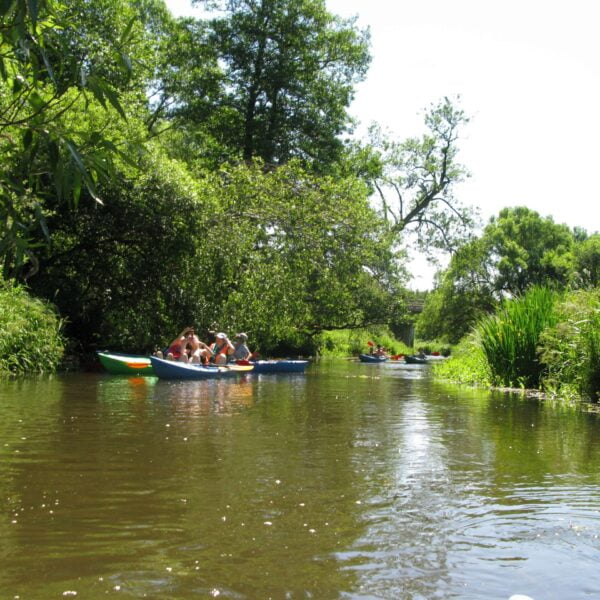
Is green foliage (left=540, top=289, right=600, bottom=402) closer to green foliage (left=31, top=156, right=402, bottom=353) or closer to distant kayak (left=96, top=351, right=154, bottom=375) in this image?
distant kayak (left=96, top=351, right=154, bottom=375)

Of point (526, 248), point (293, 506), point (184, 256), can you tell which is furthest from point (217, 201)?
point (526, 248)

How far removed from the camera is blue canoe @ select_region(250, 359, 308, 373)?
22281 millimetres

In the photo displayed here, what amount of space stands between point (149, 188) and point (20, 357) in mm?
6903

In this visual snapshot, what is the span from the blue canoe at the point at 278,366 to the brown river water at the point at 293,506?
1121cm

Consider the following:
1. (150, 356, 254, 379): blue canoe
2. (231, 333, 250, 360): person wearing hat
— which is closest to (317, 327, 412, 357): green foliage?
(231, 333, 250, 360): person wearing hat

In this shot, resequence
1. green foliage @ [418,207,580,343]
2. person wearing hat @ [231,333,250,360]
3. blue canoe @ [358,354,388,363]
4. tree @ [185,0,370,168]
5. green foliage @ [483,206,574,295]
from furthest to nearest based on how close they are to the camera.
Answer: green foliage @ [483,206,574,295] < green foliage @ [418,207,580,343] < blue canoe @ [358,354,388,363] < tree @ [185,0,370,168] < person wearing hat @ [231,333,250,360]

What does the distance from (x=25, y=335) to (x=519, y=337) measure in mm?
11474

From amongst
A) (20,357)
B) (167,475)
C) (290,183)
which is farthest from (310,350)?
(167,475)

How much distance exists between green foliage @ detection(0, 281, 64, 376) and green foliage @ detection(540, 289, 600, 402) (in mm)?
11606

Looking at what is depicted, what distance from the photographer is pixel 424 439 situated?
9.12 metres

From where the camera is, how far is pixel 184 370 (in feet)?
60.7

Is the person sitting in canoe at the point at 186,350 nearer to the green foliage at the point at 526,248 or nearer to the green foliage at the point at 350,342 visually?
the green foliage at the point at 350,342

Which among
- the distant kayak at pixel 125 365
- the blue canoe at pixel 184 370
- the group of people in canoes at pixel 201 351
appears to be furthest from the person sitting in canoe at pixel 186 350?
the distant kayak at pixel 125 365

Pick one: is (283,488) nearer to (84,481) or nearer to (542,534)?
(84,481)
